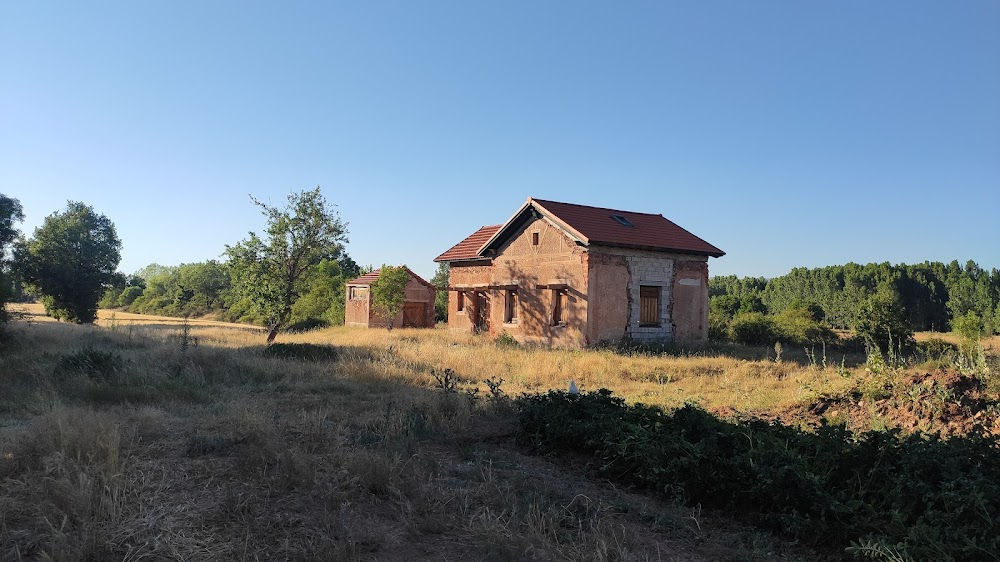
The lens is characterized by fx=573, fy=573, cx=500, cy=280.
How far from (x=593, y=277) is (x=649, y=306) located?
313 cm

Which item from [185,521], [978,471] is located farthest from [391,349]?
[978,471]

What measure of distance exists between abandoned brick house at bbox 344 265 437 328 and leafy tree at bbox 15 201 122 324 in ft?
59.1

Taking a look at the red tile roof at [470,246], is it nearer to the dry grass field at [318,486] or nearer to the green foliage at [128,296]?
the dry grass field at [318,486]

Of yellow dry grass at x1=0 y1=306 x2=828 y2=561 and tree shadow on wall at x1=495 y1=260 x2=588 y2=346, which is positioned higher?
tree shadow on wall at x1=495 y1=260 x2=588 y2=346

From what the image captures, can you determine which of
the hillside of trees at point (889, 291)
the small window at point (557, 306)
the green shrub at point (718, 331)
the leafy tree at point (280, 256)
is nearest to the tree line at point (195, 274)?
the leafy tree at point (280, 256)

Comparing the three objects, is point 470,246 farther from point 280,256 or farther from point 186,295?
point 186,295

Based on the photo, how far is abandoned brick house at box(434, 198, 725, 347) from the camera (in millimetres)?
20656

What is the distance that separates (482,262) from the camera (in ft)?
85.9

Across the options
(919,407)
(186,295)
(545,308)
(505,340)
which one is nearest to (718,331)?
(545,308)

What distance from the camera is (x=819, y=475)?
181 inches

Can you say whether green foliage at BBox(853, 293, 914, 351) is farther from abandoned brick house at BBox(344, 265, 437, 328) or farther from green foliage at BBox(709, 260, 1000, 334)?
abandoned brick house at BBox(344, 265, 437, 328)

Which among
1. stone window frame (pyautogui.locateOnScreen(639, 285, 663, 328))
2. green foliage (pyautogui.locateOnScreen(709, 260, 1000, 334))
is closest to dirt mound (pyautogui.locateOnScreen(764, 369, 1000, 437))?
stone window frame (pyautogui.locateOnScreen(639, 285, 663, 328))

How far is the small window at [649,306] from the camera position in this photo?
71.6 feet

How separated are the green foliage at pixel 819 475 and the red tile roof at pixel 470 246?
2049cm
